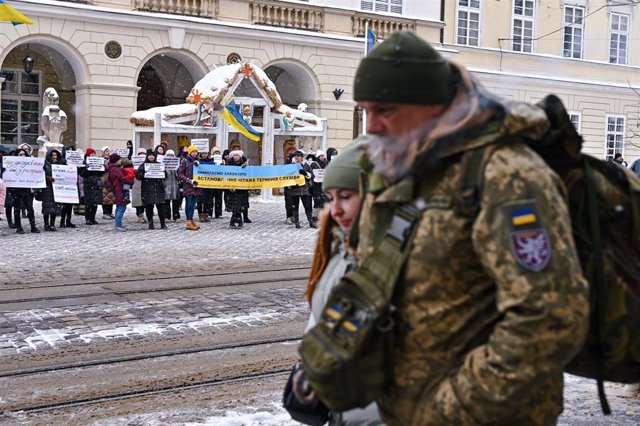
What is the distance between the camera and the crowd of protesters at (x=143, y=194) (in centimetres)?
1719

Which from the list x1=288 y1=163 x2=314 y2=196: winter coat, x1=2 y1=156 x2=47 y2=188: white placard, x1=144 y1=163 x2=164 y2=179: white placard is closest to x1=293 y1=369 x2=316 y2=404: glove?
x1=2 y1=156 x2=47 y2=188: white placard

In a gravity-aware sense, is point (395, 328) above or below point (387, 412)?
above

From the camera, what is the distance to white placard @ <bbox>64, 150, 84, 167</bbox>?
17.8 meters

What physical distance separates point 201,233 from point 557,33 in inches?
1016

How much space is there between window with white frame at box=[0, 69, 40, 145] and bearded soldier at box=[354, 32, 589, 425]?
92.7ft

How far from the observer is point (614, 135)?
40.2 metres

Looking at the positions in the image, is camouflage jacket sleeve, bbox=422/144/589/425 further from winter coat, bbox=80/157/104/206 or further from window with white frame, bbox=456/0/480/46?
window with white frame, bbox=456/0/480/46

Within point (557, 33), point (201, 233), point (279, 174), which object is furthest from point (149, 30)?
point (557, 33)

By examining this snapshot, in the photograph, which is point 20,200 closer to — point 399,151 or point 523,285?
point 399,151

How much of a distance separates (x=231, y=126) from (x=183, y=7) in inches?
244

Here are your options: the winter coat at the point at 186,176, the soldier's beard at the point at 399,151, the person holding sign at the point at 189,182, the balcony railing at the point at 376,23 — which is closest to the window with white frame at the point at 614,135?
the balcony railing at the point at 376,23

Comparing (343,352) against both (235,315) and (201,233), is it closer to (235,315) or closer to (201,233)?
(235,315)

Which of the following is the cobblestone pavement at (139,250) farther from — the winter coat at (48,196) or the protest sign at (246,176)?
the protest sign at (246,176)

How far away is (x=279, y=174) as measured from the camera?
19.9 meters
